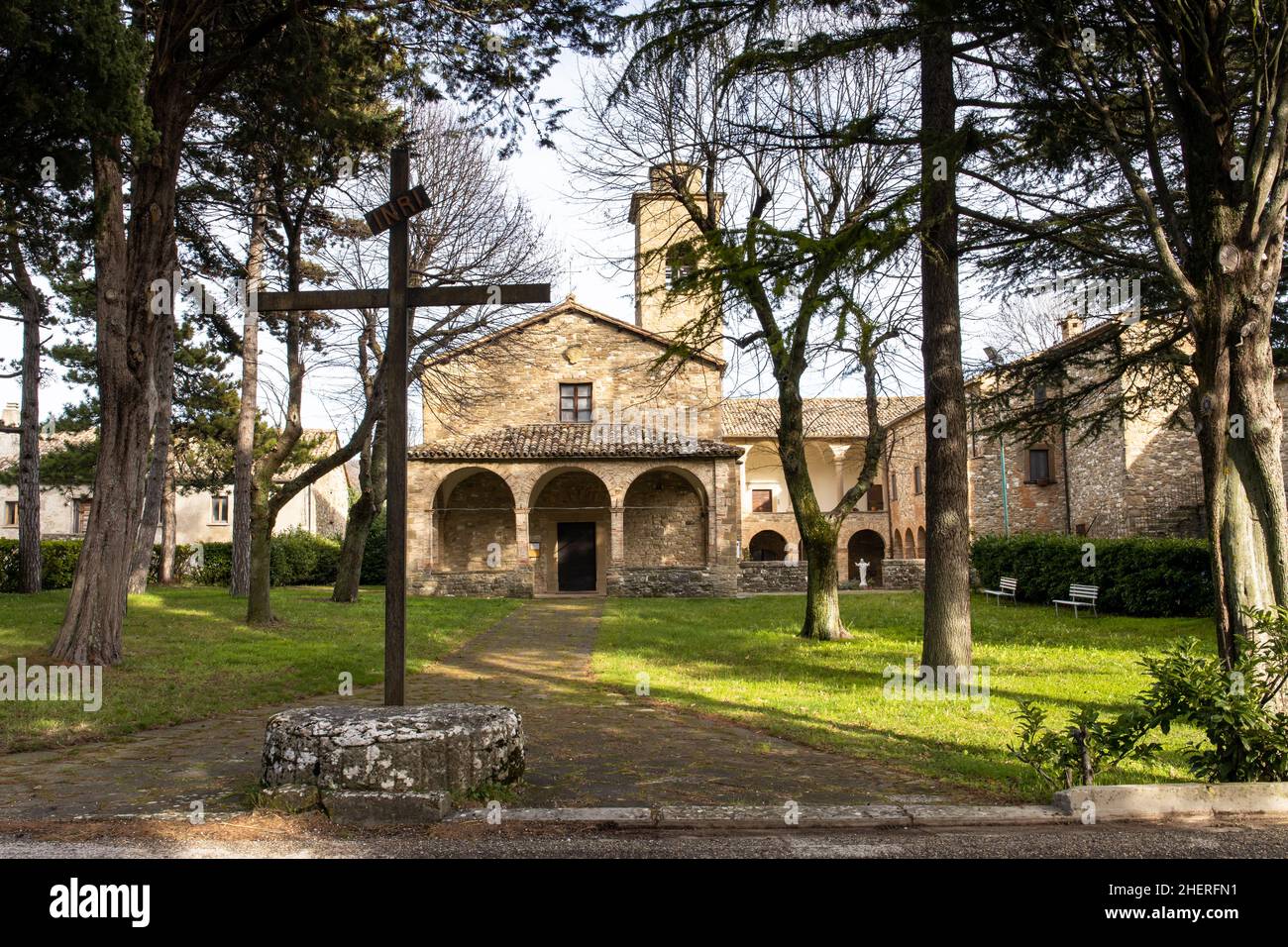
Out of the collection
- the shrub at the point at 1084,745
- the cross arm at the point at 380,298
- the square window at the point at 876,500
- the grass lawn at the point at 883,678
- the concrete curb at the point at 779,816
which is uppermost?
the cross arm at the point at 380,298

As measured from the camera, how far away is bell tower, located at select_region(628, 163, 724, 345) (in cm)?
752

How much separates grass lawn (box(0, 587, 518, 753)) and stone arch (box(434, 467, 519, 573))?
8.02 metres

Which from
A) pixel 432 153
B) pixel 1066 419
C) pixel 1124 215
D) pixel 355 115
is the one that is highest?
pixel 432 153

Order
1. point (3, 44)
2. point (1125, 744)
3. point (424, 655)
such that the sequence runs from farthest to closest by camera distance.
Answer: point (424, 655) → point (3, 44) → point (1125, 744)

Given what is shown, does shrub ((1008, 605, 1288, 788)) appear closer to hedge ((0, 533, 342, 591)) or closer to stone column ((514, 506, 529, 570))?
stone column ((514, 506, 529, 570))

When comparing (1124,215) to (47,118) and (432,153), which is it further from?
(432,153)

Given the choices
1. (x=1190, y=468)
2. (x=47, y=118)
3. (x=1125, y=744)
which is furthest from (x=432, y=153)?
(x=1190, y=468)

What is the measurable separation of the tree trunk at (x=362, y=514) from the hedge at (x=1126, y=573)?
48.6 ft

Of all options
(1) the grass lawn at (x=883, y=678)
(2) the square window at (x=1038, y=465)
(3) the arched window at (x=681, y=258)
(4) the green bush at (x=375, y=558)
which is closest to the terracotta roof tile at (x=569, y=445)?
(1) the grass lawn at (x=883, y=678)

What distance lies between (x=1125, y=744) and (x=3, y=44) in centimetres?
977

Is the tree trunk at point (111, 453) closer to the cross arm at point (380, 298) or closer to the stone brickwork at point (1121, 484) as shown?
the cross arm at point (380, 298)

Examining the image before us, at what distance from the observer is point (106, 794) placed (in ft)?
16.3

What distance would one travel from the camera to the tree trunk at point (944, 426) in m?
8.77

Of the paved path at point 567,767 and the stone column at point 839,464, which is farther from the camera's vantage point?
the stone column at point 839,464
